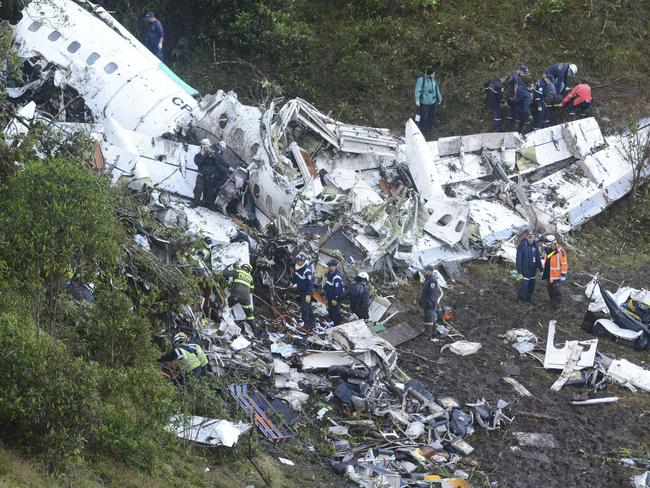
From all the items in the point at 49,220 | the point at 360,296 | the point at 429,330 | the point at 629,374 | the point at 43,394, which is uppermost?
the point at 49,220

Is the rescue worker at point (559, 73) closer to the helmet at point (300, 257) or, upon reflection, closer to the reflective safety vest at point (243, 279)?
the helmet at point (300, 257)

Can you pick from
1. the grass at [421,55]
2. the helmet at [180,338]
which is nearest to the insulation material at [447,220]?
the grass at [421,55]

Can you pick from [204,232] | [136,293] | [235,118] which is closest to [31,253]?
[136,293]

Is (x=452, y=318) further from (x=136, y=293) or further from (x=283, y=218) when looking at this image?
(x=136, y=293)

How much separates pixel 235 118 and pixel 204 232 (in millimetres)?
2821

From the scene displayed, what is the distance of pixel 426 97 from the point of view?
20391 millimetres

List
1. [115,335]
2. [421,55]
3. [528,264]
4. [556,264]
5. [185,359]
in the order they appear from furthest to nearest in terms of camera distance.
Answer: [421,55], [528,264], [556,264], [185,359], [115,335]

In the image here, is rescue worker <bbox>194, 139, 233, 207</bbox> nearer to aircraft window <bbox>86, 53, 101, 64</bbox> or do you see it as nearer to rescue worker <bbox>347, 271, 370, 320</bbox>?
aircraft window <bbox>86, 53, 101, 64</bbox>

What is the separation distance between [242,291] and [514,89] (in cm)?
865

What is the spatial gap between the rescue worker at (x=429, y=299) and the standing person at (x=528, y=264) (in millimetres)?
1749

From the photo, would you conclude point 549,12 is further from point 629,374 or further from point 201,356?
point 201,356

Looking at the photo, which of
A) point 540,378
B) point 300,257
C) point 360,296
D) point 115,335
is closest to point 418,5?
point 300,257

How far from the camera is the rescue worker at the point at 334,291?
1481 centimetres

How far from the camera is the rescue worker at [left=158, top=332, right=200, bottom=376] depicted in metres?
12.1
